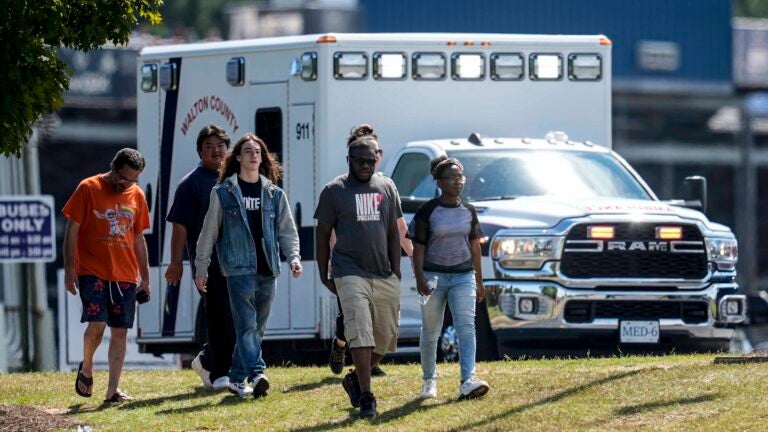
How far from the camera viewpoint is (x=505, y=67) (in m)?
16.4

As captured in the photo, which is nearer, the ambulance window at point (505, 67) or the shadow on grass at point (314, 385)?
the shadow on grass at point (314, 385)

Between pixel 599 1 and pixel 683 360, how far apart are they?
146 feet

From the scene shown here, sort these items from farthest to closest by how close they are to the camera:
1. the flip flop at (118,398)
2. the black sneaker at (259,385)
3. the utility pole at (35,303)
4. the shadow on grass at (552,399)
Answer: the utility pole at (35,303)
the flip flop at (118,398)
the black sneaker at (259,385)
the shadow on grass at (552,399)

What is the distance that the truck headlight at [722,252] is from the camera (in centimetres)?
1451

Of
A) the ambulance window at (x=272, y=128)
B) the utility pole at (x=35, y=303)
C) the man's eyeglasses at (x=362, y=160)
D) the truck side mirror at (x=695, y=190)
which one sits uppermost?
the ambulance window at (x=272, y=128)

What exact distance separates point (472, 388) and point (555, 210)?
10.4ft

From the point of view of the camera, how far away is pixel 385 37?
15883 mm

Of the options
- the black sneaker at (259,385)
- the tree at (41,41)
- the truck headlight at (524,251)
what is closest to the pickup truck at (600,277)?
the truck headlight at (524,251)

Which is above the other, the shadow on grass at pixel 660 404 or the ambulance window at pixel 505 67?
the ambulance window at pixel 505 67

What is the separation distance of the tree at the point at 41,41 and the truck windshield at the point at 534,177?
346 cm

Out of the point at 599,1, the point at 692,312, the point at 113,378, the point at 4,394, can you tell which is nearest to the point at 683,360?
the point at 692,312

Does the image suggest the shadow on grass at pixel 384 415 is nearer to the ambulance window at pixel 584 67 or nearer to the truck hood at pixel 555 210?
the truck hood at pixel 555 210

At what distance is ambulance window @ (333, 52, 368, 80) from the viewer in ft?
51.3

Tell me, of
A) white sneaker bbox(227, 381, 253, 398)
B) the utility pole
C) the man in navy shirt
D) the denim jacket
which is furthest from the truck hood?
the utility pole
